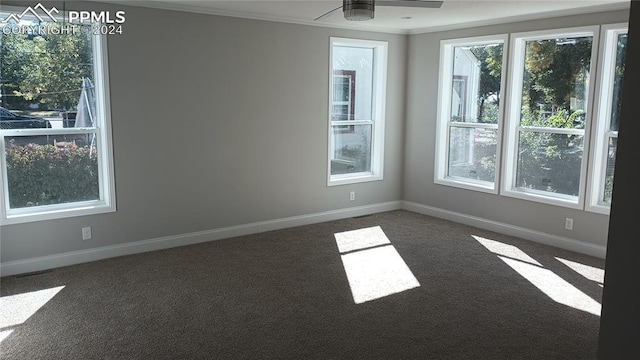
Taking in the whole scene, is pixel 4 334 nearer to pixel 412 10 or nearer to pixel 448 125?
pixel 412 10

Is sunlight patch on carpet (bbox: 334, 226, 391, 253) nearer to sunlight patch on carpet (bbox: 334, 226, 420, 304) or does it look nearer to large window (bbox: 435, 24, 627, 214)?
sunlight patch on carpet (bbox: 334, 226, 420, 304)

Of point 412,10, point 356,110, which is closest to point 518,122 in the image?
point 412,10

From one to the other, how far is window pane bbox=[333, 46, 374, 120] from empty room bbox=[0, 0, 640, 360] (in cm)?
3

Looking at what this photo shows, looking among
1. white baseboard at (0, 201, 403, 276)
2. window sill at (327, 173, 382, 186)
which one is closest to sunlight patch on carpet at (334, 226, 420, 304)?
white baseboard at (0, 201, 403, 276)

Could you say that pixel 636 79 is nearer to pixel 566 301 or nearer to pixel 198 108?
pixel 566 301

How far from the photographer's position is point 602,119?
4.93m

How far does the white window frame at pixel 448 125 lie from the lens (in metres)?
5.95

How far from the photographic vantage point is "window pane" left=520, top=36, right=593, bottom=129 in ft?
16.9

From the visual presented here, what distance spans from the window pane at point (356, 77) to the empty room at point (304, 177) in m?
0.03

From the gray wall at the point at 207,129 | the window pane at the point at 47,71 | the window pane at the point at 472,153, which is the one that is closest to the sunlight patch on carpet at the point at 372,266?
the gray wall at the point at 207,129

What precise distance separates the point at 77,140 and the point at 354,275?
2.83m

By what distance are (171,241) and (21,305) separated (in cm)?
163

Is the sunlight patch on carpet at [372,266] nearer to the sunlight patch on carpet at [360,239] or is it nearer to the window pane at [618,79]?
the sunlight patch on carpet at [360,239]

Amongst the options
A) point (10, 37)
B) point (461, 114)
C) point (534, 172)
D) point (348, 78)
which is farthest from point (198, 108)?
point (534, 172)
